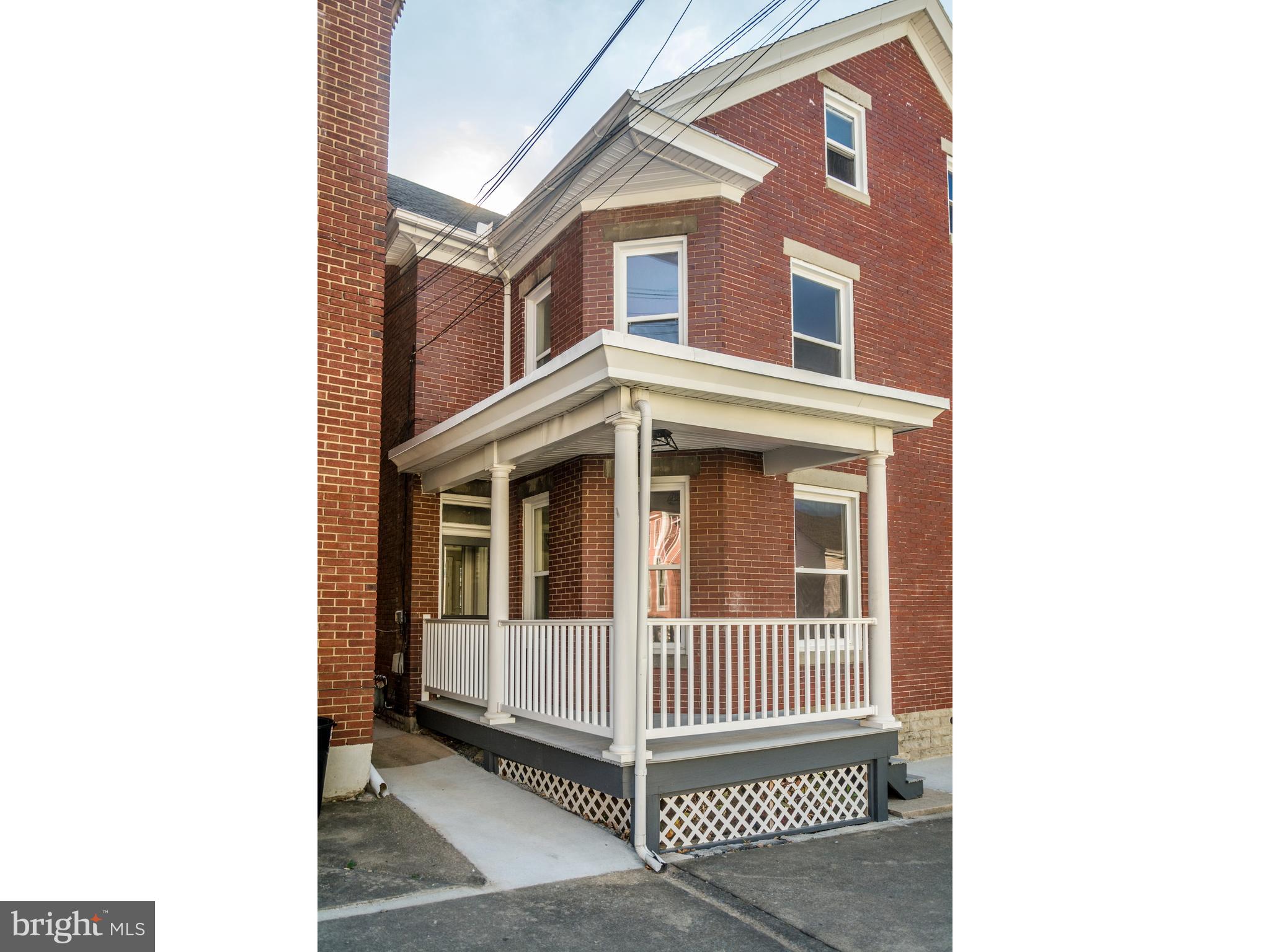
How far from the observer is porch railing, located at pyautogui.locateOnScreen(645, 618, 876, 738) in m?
6.78

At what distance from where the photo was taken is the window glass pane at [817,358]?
394 inches

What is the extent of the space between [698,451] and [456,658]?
11.1 feet

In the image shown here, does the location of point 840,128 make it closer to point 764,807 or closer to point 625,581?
point 625,581

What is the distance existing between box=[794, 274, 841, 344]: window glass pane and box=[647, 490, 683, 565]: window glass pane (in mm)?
2552

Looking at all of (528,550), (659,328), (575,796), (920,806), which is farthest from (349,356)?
(920,806)

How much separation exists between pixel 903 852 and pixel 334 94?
25.8 ft

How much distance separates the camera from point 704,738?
717 centimetres

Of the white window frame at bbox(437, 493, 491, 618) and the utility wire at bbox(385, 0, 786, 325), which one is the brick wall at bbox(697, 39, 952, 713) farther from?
the white window frame at bbox(437, 493, 491, 618)

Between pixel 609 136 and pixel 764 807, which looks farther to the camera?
pixel 609 136

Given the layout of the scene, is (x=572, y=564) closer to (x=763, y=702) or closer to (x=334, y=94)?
(x=763, y=702)

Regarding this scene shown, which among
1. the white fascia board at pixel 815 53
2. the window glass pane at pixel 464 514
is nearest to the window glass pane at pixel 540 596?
the window glass pane at pixel 464 514

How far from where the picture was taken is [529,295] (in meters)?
10.9

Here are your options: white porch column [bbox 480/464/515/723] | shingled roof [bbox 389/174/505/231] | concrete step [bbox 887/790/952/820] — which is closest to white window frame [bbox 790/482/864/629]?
concrete step [bbox 887/790/952/820]
